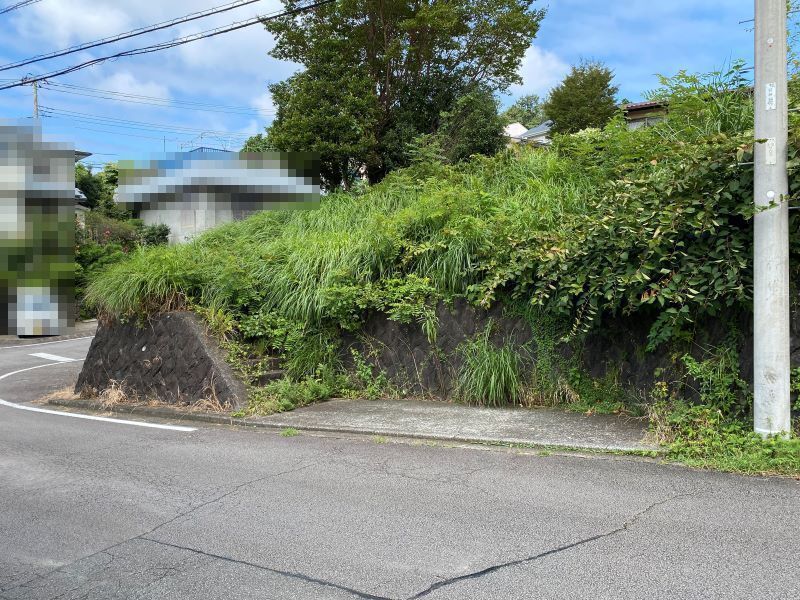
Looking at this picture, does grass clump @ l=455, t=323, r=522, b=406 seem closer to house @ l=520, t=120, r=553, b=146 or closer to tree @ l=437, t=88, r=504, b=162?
house @ l=520, t=120, r=553, b=146

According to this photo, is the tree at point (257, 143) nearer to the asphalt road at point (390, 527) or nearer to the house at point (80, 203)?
the house at point (80, 203)

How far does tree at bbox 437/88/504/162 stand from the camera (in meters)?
17.0

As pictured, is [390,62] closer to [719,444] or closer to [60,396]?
[60,396]

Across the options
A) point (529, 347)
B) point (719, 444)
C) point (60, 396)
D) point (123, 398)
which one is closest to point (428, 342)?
point (529, 347)

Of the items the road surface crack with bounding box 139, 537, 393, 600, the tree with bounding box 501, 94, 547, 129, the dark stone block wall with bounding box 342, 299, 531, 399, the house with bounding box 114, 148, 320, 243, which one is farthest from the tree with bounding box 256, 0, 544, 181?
the tree with bounding box 501, 94, 547, 129

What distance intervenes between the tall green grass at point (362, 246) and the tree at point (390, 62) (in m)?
5.05

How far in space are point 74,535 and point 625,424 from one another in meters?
5.12

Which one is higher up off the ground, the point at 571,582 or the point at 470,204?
the point at 470,204

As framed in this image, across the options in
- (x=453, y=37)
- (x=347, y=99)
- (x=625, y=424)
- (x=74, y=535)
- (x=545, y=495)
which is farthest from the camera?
(x=453, y=37)

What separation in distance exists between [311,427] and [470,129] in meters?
11.7

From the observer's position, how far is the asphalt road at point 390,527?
346cm

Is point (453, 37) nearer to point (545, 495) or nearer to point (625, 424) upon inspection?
point (625, 424)

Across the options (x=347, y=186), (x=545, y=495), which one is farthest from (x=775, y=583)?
(x=347, y=186)

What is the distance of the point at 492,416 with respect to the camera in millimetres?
7301
